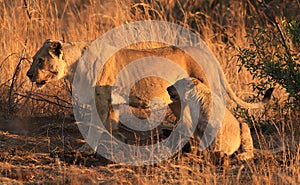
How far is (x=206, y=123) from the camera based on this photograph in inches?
245

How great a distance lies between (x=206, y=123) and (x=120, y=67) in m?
1.24

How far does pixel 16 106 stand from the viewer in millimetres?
7945

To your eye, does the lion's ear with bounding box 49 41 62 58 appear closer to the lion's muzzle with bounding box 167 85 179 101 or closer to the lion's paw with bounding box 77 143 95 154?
the lion's paw with bounding box 77 143 95 154

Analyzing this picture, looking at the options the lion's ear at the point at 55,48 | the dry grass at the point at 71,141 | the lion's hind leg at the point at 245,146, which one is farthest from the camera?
the lion's ear at the point at 55,48

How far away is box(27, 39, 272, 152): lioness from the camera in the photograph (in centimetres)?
655

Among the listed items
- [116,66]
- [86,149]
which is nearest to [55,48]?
[116,66]

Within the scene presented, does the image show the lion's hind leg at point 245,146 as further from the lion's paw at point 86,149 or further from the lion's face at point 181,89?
the lion's paw at point 86,149

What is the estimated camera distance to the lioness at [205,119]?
20.3 ft

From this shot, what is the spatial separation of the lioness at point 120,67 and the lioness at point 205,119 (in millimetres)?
594

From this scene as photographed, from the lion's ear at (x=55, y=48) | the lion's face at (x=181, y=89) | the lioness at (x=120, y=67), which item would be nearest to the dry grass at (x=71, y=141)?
the lion's face at (x=181, y=89)

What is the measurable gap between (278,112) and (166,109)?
52.4 inches

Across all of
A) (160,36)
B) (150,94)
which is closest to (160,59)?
(150,94)

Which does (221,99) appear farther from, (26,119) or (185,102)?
(26,119)

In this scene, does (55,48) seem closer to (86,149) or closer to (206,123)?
(86,149)
